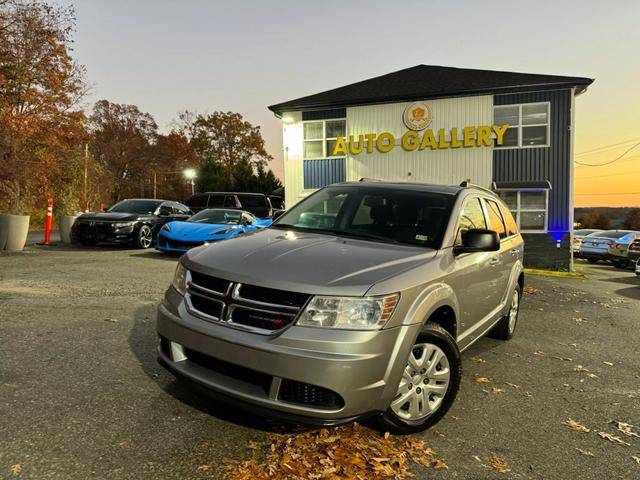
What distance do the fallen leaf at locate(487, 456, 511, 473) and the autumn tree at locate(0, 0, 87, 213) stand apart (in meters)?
21.0

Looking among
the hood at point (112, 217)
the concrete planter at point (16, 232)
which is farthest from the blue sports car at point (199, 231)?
the concrete planter at point (16, 232)

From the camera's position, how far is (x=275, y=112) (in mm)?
20766

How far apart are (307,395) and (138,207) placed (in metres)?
12.8

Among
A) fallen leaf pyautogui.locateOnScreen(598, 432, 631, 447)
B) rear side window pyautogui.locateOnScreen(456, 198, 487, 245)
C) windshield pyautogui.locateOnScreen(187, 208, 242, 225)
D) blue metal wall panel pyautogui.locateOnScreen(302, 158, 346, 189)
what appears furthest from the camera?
blue metal wall panel pyautogui.locateOnScreen(302, 158, 346, 189)

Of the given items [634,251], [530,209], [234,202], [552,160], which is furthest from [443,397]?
[634,251]

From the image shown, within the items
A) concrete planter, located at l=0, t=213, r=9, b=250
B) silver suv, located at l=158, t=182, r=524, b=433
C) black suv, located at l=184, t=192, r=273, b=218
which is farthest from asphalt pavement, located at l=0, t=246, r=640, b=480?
black suv, located at l=184, t=192, r=273, b=218

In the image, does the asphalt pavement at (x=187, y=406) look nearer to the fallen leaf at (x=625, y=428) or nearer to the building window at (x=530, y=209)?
the fallen leaf at (x=625, y=428)

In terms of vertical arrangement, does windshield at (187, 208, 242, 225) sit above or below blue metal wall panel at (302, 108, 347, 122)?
below

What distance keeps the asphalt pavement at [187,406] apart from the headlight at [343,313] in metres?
0.90

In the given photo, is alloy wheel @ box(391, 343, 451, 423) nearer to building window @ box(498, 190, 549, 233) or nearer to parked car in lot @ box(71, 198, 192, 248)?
parked car in lot @ box(71, 198, 192, 248)

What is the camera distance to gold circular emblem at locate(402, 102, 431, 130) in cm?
1858

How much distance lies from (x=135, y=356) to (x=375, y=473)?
2.59 m

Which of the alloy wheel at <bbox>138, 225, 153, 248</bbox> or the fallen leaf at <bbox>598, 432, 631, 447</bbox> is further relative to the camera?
the alloy wheel at <bbox>138, 225, 153, 248</bbox>

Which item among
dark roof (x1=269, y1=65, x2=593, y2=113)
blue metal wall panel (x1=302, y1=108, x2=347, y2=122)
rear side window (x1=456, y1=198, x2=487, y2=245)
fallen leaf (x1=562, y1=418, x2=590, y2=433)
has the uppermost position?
dark roof (x1=269, y1=65, x2=593, y2=113)
